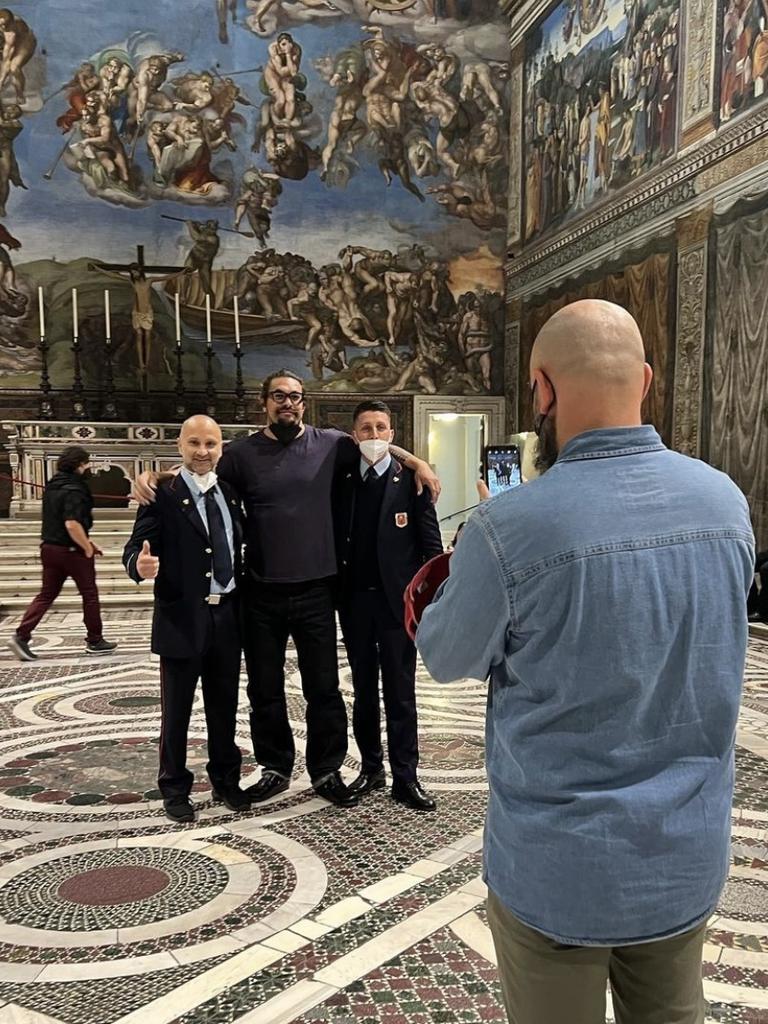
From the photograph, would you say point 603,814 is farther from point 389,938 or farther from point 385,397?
point 385,397

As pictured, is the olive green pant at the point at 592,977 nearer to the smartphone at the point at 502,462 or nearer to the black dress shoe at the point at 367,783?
the black dress shoe at the point at 367,783

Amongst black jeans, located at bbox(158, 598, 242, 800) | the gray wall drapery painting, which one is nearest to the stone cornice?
the gray wall drapery painting

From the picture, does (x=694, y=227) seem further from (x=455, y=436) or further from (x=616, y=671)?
(x=616, y=671)

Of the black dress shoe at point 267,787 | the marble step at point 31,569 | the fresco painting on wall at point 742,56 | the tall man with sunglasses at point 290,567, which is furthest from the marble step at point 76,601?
the fresco painting on wall at point 742,56

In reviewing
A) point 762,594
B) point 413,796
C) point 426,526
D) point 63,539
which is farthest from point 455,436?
point 413,796

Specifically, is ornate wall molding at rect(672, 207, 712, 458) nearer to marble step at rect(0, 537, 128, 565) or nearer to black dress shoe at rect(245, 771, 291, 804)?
marble step at rect(0, 537, 128, 565)

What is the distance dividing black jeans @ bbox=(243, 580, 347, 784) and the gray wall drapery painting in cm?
712

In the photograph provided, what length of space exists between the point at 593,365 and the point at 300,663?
328 centimetres

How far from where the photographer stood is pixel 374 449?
427 cm

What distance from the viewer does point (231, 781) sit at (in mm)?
4344

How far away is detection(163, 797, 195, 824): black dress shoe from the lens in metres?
4.14

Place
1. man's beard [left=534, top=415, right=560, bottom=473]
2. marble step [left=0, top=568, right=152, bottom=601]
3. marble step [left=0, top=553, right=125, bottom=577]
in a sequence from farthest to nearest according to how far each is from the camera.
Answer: marble step [left=0, top=553, right=125, bottom=577], marble step [left=0, top=568, right=152, bottom=601], man's beard [left=534, top=415, right=560, bottom=473]

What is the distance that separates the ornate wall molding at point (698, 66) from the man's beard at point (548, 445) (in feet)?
36.4

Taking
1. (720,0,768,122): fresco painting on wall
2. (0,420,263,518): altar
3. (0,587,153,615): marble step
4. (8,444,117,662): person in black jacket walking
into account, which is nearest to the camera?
(8,444,117,662): person in black jacket walking
